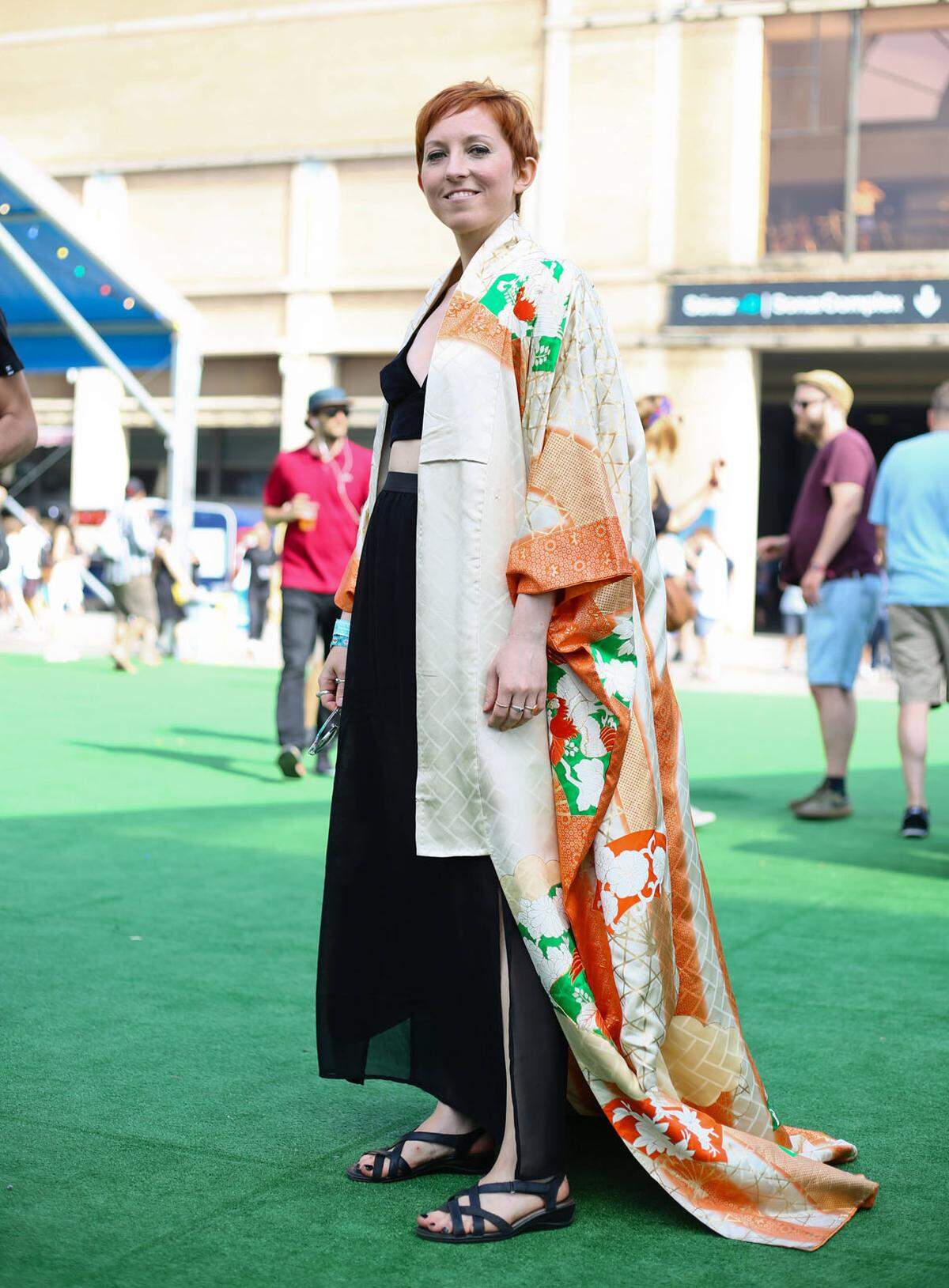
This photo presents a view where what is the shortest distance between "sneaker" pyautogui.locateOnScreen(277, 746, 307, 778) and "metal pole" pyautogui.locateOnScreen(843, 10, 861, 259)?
18.5 m

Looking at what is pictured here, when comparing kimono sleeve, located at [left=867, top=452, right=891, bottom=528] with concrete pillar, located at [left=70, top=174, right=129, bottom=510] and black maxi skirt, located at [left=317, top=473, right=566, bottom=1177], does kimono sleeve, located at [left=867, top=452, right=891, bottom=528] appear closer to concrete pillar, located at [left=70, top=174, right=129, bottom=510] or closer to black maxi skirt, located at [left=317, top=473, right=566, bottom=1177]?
black maxi skirt, located at [left=317, top=473, right=566, bottom=1177]

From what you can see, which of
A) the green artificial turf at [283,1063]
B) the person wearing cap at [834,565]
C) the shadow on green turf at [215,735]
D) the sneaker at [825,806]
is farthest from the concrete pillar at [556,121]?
the green artificial turf at [283,1063]

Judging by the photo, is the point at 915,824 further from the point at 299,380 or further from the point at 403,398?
the point at 299,380

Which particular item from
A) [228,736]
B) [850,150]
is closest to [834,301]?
[850,150]

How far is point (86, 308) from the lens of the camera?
1667cm

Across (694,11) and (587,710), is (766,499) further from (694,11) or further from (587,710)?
(587,710)

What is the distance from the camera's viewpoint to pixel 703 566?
17.5 meters

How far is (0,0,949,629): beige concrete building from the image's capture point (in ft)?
79.6

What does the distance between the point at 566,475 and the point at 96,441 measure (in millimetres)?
27625

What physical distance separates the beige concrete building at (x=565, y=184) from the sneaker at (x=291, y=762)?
16789 mm

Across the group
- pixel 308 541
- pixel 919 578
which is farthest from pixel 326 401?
pixel 919 578

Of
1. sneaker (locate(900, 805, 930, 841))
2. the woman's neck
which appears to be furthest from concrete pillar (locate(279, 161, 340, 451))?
the woman's neck

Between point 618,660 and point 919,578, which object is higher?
point 919,578

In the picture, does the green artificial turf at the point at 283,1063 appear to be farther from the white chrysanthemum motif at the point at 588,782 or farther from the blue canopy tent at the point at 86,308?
the blue canopy tent at the point at 86,308
